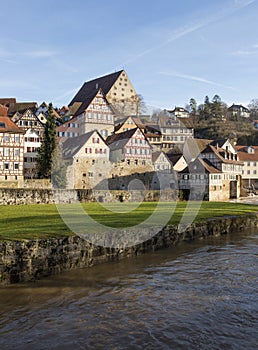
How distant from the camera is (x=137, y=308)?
405 inches

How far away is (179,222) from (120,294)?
414 inches

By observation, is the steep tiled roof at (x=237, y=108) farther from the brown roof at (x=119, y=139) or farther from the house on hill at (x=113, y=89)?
the brown roof at (x=119, y=139)

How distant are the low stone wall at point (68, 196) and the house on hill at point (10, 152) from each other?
19086mm

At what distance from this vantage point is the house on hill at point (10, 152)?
51.6 metres

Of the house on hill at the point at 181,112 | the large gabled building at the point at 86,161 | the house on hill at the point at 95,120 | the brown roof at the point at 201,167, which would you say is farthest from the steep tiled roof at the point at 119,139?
the house on hill at the point at 181,112

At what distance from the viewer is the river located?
8.30 metres

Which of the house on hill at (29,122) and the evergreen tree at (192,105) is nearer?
the house on hill at (29,122)

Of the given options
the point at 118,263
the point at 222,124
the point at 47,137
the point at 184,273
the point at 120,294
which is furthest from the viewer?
the point at 222,124

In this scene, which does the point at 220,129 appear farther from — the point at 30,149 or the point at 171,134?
the point at 30,149

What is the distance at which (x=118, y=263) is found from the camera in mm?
15547

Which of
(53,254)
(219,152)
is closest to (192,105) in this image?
(219,152)

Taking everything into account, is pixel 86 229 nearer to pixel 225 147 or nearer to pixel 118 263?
pixel 118 263

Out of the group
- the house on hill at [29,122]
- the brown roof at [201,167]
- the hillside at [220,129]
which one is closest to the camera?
the brown roof at [201,167]

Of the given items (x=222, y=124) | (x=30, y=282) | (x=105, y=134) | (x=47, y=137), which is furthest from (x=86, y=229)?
(x=222, y=124)
